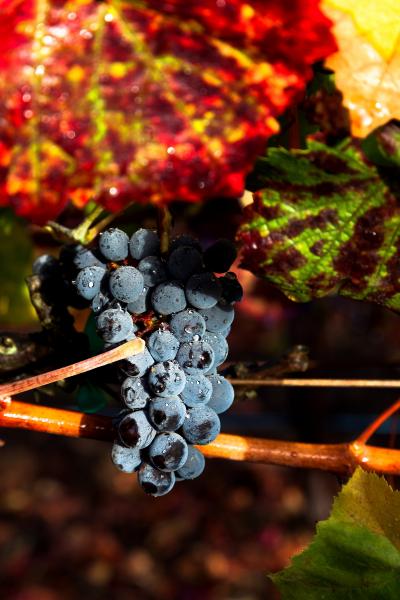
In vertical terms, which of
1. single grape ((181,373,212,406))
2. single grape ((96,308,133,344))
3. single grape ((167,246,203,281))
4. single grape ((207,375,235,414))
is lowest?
single grape ((207,375,235,414))

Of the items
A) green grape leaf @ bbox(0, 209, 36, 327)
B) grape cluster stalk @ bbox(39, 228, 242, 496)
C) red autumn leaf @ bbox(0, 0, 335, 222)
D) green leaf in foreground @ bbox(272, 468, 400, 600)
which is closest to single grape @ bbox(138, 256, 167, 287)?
grape cluster stalk @ bbox(39, 228, 242, 496)

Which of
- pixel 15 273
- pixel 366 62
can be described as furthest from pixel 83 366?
pixel 15 273

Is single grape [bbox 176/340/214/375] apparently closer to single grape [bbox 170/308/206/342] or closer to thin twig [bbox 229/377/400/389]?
single grape [bbox 170/308/206/342]

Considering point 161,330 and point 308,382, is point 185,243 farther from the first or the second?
point 308,382

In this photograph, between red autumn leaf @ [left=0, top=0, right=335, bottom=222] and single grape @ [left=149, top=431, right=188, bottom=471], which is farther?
single grape @ [left=149, top=431, right=188, bottom=471]

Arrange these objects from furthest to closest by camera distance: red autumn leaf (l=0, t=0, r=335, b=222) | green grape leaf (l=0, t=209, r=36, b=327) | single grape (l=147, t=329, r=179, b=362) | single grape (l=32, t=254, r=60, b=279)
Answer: green grape leaf (l=0, t=209, r=36, b=327) → single grape (l=32, t=254, r=60, b=279) → single grape (l=147, t=329, r=179, b=362) → red autumn leaf (l=0, t=0, r=335, b=222)

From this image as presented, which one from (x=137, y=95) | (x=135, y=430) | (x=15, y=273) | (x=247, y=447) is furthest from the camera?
(x=15, y=273)

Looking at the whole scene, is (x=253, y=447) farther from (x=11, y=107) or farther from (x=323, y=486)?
(x=323, y=486)
